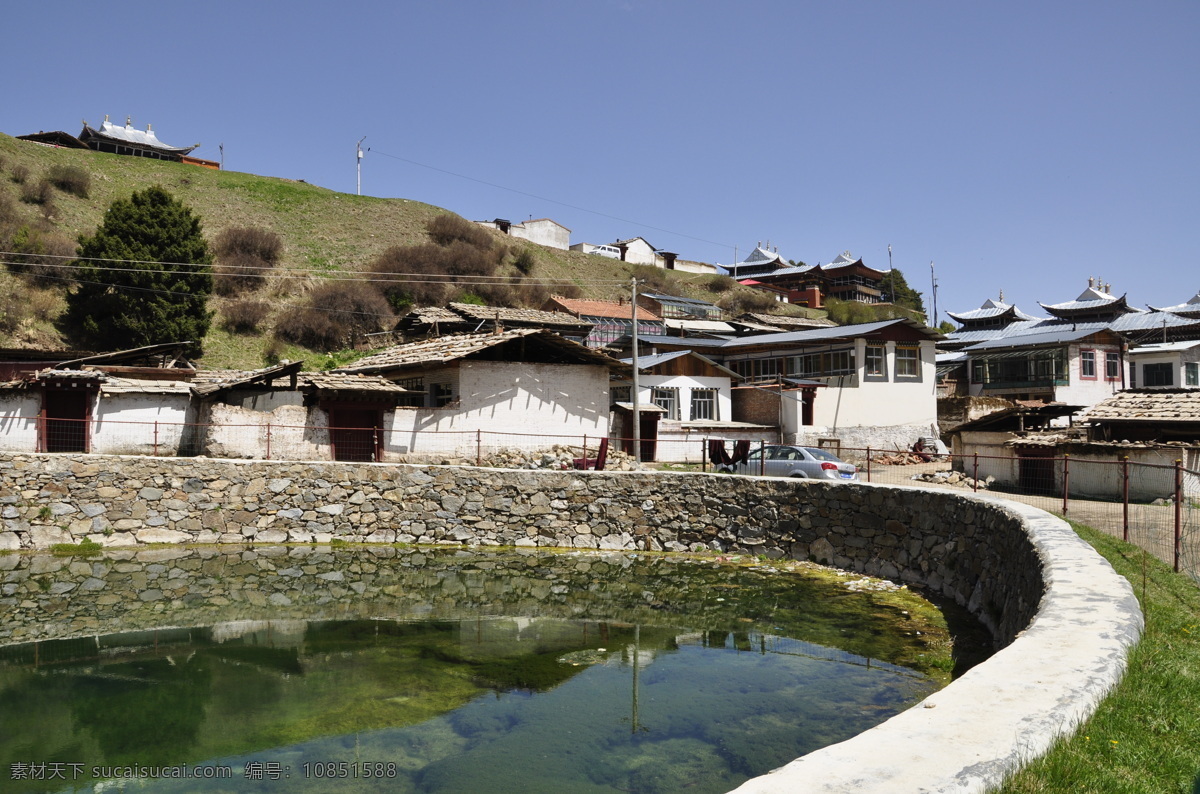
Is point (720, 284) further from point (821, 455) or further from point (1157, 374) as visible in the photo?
point (821, 455)

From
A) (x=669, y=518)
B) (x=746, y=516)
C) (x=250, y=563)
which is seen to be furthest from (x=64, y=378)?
(x=746, y=516)

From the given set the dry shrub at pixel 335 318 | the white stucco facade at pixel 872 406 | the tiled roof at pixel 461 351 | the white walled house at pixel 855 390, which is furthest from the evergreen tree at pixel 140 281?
the white stucco facade at pixel 872 406

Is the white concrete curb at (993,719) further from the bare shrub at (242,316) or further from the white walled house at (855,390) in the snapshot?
the bare shrub at (242,316)

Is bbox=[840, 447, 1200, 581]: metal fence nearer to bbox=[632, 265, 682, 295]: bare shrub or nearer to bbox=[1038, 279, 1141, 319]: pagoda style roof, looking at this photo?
bbox=[1038, 279, 1141, 319]: pagoda style roof

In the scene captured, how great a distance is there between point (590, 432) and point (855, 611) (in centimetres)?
1676

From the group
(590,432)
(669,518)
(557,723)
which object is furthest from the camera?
(590,432)

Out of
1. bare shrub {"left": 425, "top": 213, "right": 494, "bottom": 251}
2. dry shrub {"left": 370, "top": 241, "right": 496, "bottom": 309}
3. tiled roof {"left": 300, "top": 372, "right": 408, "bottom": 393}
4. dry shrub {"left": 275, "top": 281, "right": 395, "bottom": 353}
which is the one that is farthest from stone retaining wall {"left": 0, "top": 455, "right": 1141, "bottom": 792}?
bare shrub {"left": 425, "top": 213, "right": 494, "bottom": 251}

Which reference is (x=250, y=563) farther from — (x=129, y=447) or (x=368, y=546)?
(x=129, y=447)

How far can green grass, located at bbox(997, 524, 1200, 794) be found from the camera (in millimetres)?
4211

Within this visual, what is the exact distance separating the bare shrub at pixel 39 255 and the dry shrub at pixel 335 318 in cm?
1238

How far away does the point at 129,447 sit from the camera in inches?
1005

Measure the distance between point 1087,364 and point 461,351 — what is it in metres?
41.4

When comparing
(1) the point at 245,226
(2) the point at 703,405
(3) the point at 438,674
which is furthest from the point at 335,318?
(3) the point at 438,674

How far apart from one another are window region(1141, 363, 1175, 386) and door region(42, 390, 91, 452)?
58.5 m
